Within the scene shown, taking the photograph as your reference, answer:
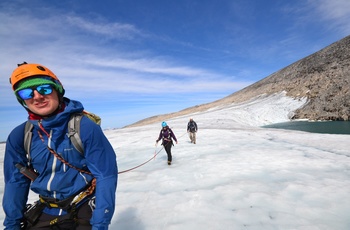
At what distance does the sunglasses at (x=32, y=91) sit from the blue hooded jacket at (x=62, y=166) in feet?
0.87

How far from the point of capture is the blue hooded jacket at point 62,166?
7.62 ft

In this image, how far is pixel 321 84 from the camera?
61.1 meters

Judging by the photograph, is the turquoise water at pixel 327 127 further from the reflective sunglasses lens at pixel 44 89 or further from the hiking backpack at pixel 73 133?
the reflective sunglasses lens at pixel 44 89

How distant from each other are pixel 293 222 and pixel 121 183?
21.2ft

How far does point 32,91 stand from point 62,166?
0.90 meters

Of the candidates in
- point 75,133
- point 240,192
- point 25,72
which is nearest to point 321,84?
point 240,192

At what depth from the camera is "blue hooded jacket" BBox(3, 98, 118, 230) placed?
232 centimetres

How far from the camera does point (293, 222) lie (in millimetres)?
5219

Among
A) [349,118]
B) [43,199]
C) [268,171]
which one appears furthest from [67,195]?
[349,118]

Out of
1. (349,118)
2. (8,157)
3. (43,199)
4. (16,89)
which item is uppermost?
(16,89)

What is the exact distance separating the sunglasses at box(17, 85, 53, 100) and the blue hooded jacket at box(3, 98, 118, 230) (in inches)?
10.5

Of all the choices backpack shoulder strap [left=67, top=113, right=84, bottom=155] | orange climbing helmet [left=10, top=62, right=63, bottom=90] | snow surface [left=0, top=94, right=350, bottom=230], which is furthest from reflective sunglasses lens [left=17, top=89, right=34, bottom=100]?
snow surface [left=0, top=94, right=350, bottom=230]

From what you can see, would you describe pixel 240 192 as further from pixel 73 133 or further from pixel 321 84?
pixel 321 84

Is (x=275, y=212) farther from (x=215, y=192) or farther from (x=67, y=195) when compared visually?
(x=67, y=195)
